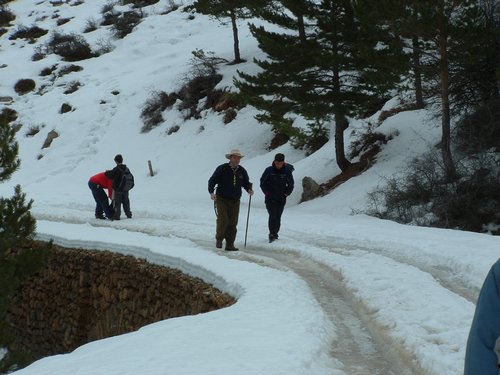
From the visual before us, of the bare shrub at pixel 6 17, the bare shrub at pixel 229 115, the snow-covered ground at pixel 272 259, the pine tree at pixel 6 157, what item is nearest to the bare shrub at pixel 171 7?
the bare shrub at pixel 6 17

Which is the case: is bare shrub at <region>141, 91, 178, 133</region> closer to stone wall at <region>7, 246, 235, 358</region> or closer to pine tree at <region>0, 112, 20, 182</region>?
stone wall at <region>7, 246, 235, 358</region>

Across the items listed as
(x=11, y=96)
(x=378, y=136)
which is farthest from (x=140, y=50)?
(x=378, y=136)

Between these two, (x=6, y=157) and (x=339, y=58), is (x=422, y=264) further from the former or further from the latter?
(x=339, y=58)

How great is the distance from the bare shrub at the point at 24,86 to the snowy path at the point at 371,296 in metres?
35.5

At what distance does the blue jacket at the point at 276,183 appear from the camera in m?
12.4

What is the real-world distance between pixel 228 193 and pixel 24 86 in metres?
37.7

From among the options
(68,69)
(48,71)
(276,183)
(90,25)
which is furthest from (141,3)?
(276,183)

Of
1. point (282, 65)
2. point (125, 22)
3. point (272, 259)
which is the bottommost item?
point (272, 259)

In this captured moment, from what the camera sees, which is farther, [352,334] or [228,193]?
[228,193]

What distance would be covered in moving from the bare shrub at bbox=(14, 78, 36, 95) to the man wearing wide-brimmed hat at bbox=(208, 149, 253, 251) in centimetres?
3677

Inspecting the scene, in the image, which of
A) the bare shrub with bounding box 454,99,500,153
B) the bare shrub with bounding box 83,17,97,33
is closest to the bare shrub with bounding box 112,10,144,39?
the bare shrub with bounding box 83,17,97,33

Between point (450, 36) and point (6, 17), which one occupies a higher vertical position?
point (6, 17)

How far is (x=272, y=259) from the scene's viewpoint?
10578 mm

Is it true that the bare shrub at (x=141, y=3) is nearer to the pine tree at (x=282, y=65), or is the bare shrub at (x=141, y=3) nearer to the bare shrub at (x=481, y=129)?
the pine tree at (x=282, y=65)
